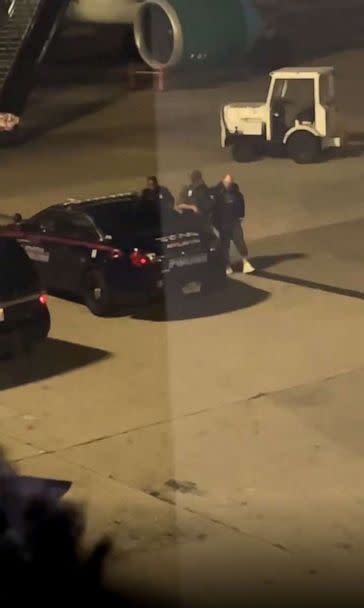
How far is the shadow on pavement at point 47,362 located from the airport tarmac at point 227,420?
0.02 meters

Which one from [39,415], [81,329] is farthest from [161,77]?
[39,415]

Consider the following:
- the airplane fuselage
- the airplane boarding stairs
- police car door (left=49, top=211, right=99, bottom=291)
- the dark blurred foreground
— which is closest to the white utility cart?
the airplane boarding stairs

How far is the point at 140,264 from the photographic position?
7730 mm

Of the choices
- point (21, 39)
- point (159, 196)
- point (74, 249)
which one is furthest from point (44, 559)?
point (21, 39)

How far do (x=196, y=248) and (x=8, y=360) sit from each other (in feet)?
5.77

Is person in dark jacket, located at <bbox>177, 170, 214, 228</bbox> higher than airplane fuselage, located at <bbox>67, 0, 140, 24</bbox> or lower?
lower

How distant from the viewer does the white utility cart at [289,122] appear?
1289cm

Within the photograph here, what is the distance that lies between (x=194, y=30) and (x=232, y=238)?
6742 millimetres

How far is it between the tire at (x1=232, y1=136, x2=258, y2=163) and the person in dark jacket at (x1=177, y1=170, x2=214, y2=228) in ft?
11.5

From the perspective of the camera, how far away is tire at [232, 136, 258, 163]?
1289 cm

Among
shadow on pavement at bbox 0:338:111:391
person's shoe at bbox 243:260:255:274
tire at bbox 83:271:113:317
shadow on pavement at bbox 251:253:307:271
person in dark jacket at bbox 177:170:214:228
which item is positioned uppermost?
person in dark jacket at bbox 177:170:214:228

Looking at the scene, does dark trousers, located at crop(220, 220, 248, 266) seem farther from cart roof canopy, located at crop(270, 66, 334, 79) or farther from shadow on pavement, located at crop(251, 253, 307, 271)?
cart roof canopy, located at crop(270, 66, 334, 79)

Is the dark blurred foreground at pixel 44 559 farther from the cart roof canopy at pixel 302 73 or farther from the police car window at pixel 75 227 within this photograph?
the cart roof canopy at pixel 302 73

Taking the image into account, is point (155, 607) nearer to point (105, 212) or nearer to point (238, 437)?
point (238, 437)
